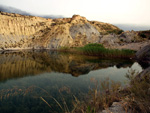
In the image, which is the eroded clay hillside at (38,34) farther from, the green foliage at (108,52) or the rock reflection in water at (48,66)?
the rock reflection in water at (48,66)

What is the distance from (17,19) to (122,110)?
179ft

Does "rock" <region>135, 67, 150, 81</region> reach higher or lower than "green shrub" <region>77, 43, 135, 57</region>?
higher

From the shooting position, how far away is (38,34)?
48.9 m

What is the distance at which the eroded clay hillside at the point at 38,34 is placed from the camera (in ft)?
140

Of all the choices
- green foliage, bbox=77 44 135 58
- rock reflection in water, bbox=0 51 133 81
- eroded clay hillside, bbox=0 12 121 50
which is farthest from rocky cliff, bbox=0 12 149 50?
rock reflection in water, bbox=0 51 133 81

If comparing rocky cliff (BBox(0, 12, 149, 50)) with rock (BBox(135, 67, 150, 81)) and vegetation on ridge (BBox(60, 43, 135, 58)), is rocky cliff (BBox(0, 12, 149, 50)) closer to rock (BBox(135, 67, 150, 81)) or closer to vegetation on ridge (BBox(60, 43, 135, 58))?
vegetation on ridge (BBox(60, 43, 135, 58))

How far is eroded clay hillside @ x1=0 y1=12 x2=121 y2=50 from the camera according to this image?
140 feet

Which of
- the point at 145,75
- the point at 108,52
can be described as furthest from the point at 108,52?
the point at 145,75

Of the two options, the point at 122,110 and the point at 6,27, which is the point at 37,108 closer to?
the point at 122,110

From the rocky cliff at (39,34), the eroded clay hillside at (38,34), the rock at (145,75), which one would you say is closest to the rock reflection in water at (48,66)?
the rock at (145,75)

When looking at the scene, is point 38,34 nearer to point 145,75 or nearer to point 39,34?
point 39,34

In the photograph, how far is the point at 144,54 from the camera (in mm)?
13969

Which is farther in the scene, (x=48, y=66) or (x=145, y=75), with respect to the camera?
(x=48, y=66)

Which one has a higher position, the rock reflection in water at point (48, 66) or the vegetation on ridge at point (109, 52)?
the vegetation on ridge at point (109, 52)
